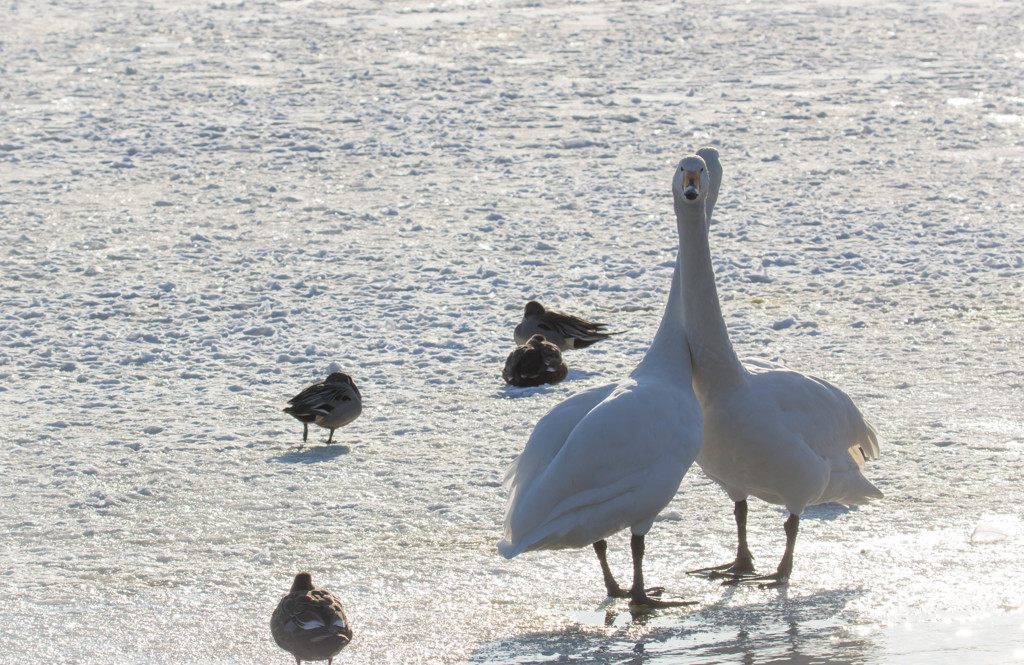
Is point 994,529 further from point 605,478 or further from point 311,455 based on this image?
point 311,455

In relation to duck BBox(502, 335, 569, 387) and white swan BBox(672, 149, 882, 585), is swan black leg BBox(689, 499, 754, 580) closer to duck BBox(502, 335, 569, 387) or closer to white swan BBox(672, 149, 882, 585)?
white swan BBox(672, 149, 882, 585)

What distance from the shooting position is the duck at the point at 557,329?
742 cm

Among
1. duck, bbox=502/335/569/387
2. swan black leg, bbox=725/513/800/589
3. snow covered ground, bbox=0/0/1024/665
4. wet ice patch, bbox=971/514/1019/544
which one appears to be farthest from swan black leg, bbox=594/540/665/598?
duck, bbox=502/335/569/387

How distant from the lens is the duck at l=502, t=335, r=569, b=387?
22.9 feet

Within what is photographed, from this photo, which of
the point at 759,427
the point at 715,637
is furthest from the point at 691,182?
the point at 715,637

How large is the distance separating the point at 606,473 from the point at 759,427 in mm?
724

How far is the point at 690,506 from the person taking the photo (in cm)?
545

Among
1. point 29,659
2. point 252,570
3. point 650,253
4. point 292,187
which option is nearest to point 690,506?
point 252,570

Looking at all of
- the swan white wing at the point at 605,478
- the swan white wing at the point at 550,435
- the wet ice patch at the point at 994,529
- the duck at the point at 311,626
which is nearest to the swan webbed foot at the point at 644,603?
the swan white wing at the point at 605,478

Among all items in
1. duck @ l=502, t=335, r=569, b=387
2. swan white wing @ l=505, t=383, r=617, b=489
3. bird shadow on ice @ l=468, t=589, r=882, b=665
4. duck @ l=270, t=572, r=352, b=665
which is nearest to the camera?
duck @ l=270, t=572, r=352, b=665

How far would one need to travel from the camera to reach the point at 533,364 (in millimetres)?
6988

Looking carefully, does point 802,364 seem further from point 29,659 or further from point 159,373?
point 29,659

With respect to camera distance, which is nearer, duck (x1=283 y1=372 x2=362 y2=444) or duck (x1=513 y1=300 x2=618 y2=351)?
duck (x1=283 y1=372 x2=362 y2=444)

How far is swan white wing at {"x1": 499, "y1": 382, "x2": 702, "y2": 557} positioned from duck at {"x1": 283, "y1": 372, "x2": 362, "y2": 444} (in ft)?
6.33
